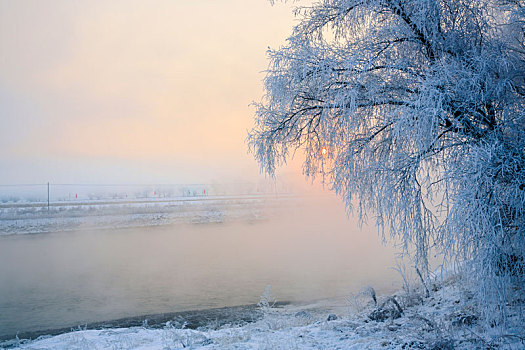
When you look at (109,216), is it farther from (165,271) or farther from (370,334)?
(370,334)

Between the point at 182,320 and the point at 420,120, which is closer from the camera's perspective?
the point at 420,120

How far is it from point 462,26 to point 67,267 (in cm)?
1765

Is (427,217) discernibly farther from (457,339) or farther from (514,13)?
(514,13)

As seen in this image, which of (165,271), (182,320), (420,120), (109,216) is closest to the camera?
(420,120)

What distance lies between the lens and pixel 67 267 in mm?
17141

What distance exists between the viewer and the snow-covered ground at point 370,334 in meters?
5.04

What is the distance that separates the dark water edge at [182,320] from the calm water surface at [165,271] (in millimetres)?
503

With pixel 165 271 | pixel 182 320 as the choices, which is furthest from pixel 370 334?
pixel 165 271

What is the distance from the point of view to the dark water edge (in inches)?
340

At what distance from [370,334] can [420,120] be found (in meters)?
3.33

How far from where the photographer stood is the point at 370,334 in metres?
5.84

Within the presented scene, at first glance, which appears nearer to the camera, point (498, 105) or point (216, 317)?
point (498, 105)

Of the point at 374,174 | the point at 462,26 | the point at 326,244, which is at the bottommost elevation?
the point at 326,244

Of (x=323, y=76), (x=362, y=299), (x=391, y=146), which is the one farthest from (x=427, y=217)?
(x=362, y=299)
